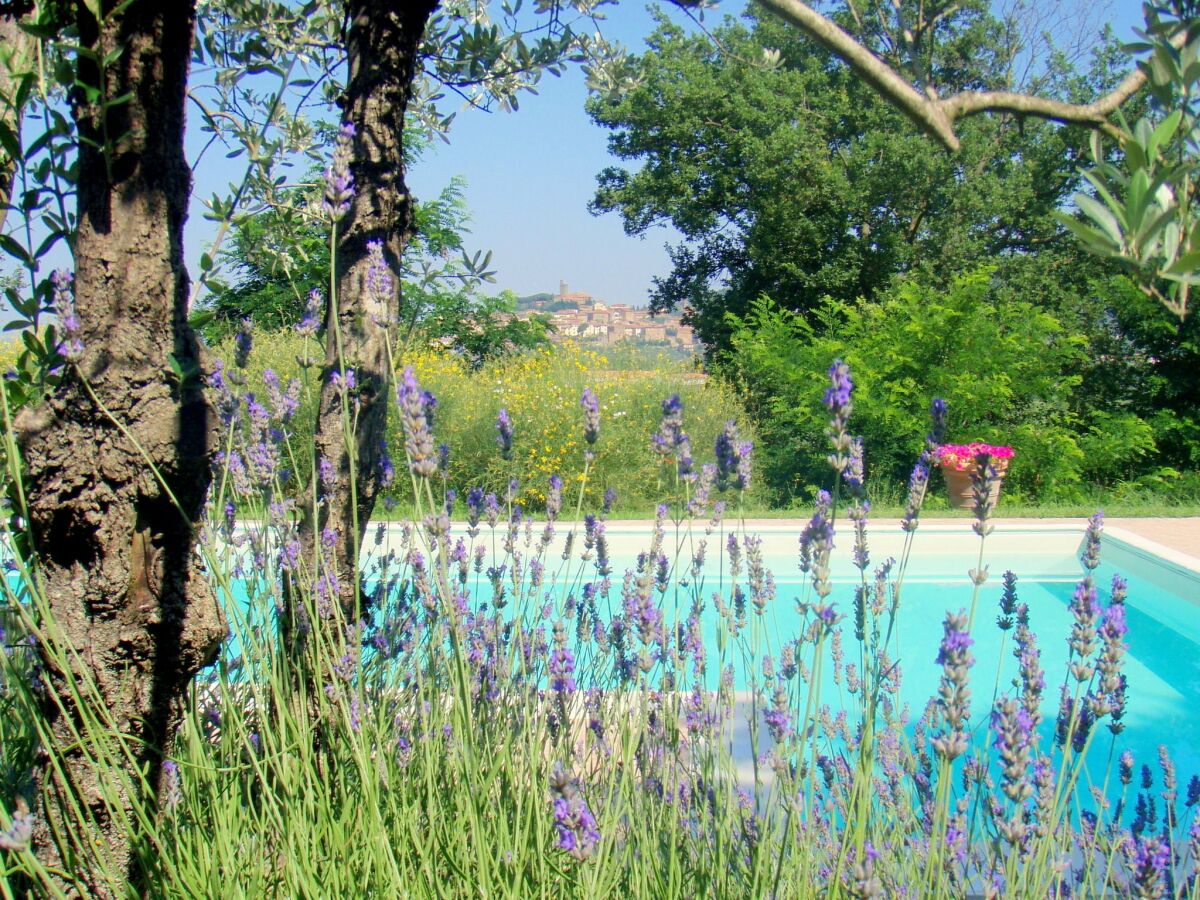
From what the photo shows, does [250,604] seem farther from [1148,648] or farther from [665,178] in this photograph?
[665,178]

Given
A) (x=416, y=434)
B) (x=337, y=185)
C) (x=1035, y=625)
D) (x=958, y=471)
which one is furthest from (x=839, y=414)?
(x=958, y=471)

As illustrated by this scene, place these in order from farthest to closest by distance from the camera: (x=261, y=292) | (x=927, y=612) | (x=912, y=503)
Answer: (x=261, y=292), (x=927, y=612), (x=912, y=503)

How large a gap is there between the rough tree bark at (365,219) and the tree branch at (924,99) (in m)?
1.22

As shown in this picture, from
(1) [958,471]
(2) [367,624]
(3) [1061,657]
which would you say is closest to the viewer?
(2) [367,624]

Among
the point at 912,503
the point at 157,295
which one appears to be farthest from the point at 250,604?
the point at 912,503

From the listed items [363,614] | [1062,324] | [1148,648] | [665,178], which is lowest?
[1148,648]

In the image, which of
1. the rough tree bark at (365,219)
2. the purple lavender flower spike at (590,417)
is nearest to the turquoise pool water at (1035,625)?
the rough tree bark at (365,219)

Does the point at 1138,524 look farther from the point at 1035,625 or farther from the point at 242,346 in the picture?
the point at 242,346

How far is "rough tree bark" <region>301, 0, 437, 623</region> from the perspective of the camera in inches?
80.7

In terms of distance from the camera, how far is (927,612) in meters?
6.12

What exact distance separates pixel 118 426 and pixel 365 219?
0.88 m

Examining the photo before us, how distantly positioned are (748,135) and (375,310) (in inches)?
539

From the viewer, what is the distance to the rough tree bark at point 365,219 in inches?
80.7

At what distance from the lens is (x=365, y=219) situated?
2.06 m
